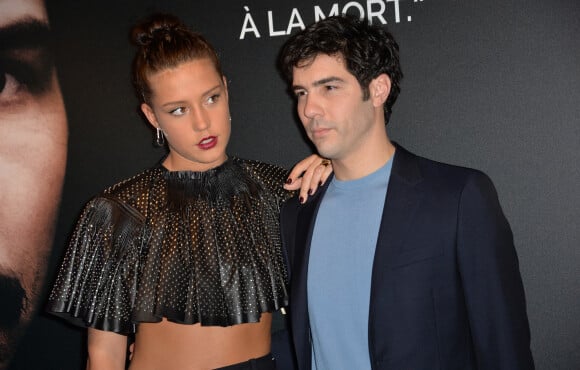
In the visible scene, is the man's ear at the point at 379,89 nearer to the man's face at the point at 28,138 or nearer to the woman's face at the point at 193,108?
the woman's face at the point at 193,108

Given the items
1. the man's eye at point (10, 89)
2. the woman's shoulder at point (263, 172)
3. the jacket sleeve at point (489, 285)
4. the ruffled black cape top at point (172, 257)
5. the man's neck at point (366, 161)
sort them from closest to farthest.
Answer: the jacket sleeve at point (489, 285) → the man's neck at point (366, 161) → the ruffled black cape top at point (172, 257) → the woman's shoulder at point (263, 172) → the man's eye at point (10, 89)

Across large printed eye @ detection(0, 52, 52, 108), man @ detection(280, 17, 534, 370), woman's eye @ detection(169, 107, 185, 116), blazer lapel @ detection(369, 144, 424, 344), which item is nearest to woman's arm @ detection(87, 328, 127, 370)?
man @ detection(280, 17, 534, 370)

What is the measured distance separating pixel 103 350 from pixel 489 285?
121 cm

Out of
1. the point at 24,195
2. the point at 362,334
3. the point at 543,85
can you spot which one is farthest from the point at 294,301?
the point at 24,195

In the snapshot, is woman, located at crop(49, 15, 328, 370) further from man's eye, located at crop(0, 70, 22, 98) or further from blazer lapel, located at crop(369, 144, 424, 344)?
man's eye, located at crop(0, 70, 22, 98)

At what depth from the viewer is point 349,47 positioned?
183 centimetres

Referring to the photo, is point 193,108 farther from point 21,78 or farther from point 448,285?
point 21,78

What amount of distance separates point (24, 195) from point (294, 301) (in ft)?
4.84

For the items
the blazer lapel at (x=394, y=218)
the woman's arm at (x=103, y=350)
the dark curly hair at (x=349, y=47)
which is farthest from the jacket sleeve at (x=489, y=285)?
the woman's arm at (x=103, y=350)

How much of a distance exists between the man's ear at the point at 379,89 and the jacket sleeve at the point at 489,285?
0.43 m

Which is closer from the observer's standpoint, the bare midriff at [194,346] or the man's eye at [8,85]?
the bare midriff at [194,346]

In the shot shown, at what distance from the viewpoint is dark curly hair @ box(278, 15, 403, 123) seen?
182 cm

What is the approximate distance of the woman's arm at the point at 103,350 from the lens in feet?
6.45

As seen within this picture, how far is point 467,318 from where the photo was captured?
1.65m
